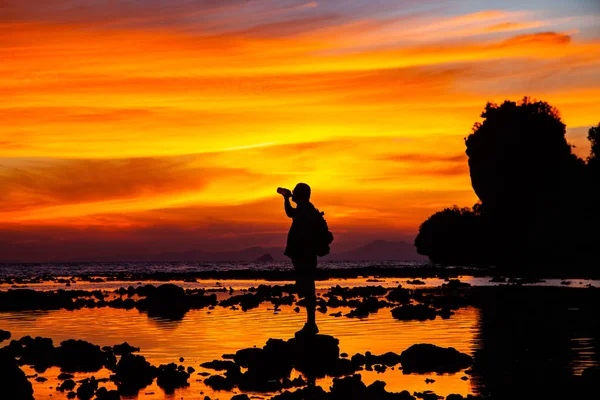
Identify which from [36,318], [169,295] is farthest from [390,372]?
[169,295]

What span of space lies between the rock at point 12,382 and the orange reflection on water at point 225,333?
1.35m

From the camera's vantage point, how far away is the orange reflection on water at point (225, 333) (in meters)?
17.1

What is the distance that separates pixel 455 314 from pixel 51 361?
17780 mm

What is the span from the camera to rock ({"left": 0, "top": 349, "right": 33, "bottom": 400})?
14227 millimetres

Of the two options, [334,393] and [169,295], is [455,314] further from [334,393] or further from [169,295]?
[334,393]

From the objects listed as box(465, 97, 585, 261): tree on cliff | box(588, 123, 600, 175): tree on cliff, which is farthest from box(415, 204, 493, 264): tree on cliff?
box(588, 123, 600, 175): tree on cliff

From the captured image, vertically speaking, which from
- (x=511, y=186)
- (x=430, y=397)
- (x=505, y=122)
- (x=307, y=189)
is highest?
(x=505, y=122)

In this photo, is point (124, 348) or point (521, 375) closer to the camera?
point (521, 375)

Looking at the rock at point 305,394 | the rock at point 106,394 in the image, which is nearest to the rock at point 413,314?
the rock at point 305,394

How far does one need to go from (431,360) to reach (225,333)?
380 inches

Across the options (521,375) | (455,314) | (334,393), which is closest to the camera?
(334,393)

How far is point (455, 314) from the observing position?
3378cm

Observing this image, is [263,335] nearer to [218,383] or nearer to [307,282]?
[307,282]

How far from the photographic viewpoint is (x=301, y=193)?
22.3 m
